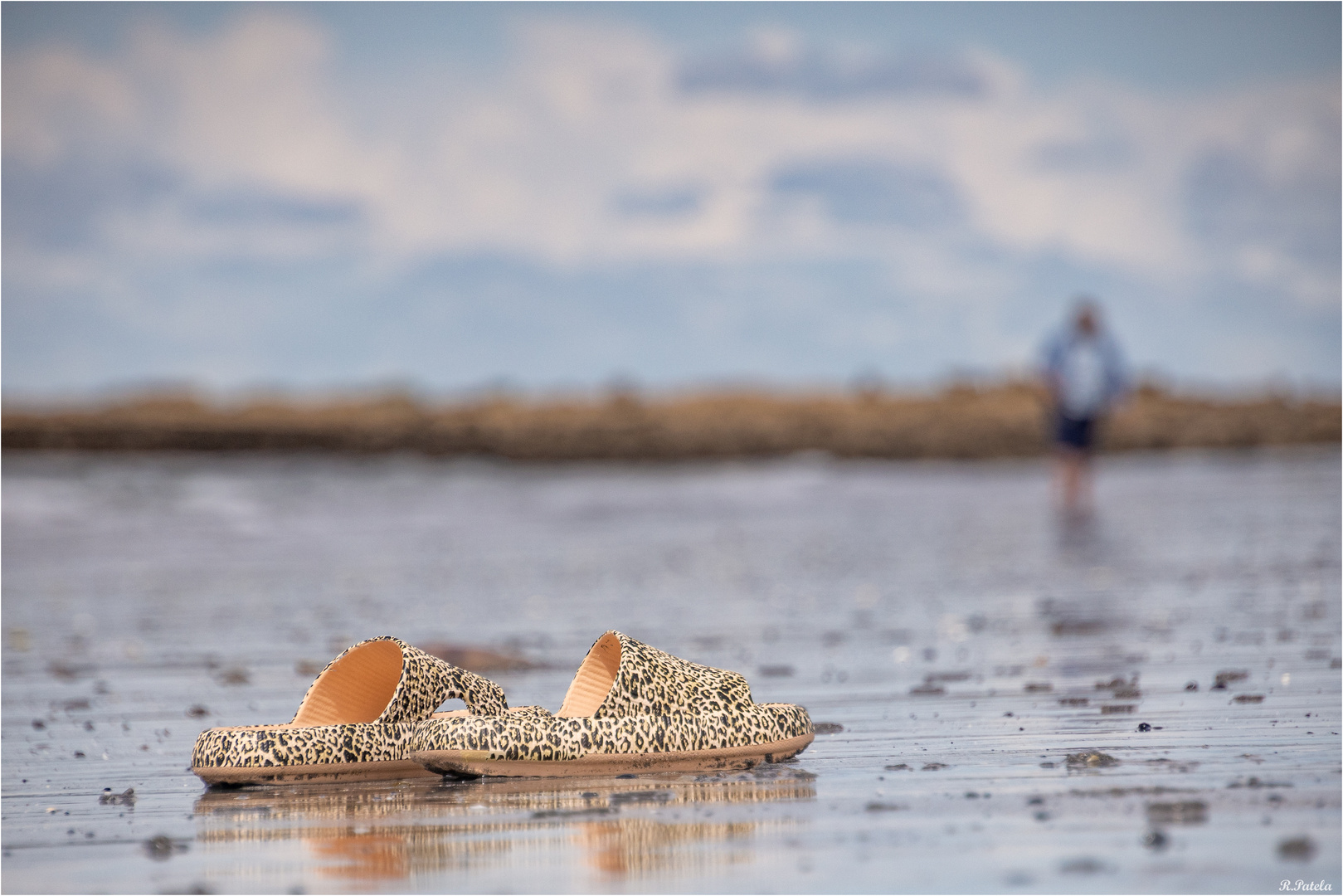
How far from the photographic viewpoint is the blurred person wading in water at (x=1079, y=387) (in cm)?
1734

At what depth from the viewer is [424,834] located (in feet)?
12.3

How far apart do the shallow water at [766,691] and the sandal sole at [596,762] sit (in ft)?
0.20

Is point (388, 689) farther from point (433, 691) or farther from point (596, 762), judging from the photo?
point (596, 762)

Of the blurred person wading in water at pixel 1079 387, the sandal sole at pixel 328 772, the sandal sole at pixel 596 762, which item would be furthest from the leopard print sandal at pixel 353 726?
the blurred person wading in water at pixel 1079 387

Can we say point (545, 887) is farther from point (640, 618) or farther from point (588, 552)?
point (588, 552)

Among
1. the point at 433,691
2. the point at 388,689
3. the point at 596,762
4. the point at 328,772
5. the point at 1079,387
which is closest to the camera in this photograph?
the point at 596,762

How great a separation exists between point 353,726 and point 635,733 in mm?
856

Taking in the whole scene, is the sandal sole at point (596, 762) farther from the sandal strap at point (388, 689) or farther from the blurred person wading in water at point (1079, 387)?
the blurred person wading in water at point (1079, 387)

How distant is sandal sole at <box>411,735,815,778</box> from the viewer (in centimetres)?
447

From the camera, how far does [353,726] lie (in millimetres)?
4770

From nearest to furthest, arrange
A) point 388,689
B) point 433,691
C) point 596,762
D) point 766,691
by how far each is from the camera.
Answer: point 596,762
point 433,691
point 388,689
point 766,691

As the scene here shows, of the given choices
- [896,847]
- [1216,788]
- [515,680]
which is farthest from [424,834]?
[515,680]

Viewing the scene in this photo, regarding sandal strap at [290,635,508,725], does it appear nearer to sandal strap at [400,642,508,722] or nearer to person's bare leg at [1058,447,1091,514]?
sandal strap at [400,642,508,722]

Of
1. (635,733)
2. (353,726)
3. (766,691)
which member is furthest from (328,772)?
(766,691)
